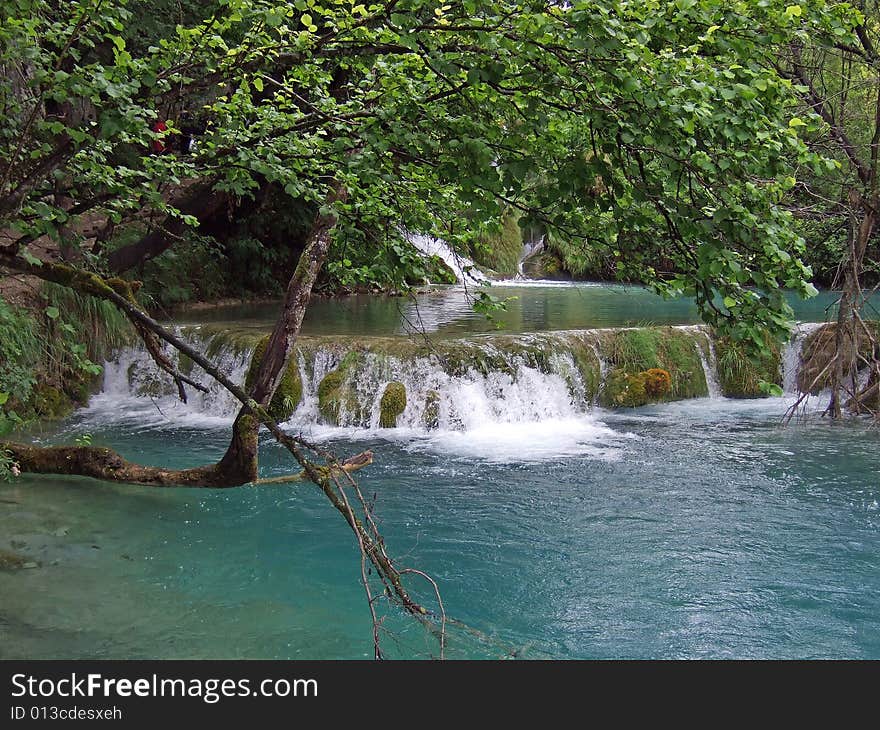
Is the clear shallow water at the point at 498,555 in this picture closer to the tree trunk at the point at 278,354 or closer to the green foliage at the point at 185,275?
the tree trunk at the point at 278,354

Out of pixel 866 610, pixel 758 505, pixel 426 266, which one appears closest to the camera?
pixel 426 266

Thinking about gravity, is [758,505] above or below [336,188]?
below

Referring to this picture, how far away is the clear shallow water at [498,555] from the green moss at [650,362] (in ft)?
8.33

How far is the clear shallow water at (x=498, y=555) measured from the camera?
5.37 metres

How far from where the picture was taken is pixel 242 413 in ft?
20.0

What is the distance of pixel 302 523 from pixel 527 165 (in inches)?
192

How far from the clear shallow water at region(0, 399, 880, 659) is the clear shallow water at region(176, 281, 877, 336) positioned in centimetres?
393

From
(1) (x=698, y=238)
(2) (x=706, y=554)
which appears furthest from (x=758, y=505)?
(1) (x=698, y=238)

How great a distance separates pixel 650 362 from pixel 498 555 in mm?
6973

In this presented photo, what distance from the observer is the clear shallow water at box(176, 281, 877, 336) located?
14.3 meters

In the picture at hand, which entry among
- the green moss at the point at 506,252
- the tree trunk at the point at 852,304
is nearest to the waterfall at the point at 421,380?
the tree trunk at the point at 852,304

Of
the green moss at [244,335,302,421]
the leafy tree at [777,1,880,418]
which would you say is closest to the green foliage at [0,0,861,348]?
the green moss at [244,335,302,421]

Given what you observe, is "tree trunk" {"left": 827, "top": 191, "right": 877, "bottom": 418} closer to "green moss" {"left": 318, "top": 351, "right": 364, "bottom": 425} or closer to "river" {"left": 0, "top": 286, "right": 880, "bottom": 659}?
"river" {"left": 0, "top": 286, "right": 880, "bottom": 659}
